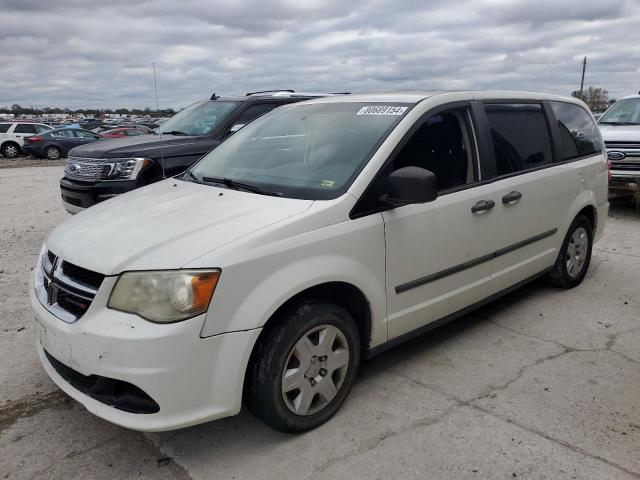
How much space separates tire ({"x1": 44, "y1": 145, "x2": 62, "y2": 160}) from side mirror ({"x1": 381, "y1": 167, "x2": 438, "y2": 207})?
75.8ft

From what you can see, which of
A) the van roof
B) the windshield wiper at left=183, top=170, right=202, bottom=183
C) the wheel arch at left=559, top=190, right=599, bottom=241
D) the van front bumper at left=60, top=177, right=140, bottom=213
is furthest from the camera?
the van front bumper at left=60, top=177, right=140, bottom=213

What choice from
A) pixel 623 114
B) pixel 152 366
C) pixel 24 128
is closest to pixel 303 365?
pixel 152 366

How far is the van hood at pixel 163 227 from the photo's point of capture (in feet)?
8.26

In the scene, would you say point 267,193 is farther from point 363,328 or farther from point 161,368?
point 161,368

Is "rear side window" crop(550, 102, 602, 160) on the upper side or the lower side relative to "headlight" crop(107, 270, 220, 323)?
upper

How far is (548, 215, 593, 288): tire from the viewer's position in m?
4.87

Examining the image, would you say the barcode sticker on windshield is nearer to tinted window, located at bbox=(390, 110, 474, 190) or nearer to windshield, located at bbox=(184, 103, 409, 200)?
windshield, located at bbox=(184, 103, 409, 200)

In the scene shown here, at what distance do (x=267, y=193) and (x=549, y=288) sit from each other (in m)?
3.20

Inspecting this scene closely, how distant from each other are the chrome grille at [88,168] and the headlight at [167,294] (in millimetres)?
4064

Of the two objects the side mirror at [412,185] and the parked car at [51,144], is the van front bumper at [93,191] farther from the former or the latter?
the parked car at [51,144]

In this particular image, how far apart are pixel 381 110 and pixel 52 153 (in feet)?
74.2

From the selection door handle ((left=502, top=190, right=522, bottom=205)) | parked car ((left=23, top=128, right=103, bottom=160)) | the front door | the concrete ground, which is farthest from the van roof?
parked car ((left=23, top=128, right=103, bottom=160))

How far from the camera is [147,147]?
631 centimetres

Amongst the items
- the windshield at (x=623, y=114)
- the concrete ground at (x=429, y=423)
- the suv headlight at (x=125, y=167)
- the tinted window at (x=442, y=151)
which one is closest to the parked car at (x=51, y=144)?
the suv headlight at (x=125, y=167)
